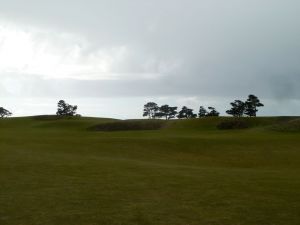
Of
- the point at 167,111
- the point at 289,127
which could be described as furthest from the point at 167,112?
the point at 289,127

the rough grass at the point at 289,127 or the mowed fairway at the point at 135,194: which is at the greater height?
the rough grass at the point at 289,127

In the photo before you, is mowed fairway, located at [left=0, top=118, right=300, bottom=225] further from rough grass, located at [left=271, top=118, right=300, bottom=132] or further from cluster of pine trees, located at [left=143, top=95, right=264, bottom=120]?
cluster of pine trees, located at [left=143, top=95, right=264, bottom=120]

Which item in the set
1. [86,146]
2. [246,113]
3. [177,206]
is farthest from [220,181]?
[246,113]

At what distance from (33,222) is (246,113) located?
10309 cm

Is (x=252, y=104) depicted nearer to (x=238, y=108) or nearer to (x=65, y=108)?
(x=238, y=108)

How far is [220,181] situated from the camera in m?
20.3

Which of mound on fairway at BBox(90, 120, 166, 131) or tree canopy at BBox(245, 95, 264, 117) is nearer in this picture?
mound on fairway at BBox(90, 120, 166, 131)

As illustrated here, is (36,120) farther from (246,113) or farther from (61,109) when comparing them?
(246,113)

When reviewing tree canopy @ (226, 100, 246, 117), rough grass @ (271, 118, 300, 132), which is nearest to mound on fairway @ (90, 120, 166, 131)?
rough grass @ (271, 118, 300, 132)

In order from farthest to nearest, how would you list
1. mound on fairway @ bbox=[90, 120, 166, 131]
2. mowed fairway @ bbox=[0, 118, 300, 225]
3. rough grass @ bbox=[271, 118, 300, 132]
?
mound on fairway @ bbox=[90, 120, 166, 131] → rough grass @ bbox=[271, 118, 300, 132] → mowed fairway @ bbox=[0, 118, 300, 225]

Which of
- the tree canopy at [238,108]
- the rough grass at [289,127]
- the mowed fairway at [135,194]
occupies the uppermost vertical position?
the tree canopy at [238,108]

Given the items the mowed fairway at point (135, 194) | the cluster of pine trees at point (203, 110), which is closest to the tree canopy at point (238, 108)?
the cluster of pine trees at point (203, 110)

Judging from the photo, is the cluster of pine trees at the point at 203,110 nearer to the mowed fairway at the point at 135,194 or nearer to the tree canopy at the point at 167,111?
the tree canopy at the point at 167,111

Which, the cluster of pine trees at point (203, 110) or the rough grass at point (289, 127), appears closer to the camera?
the rough grass at point (289, 127)
